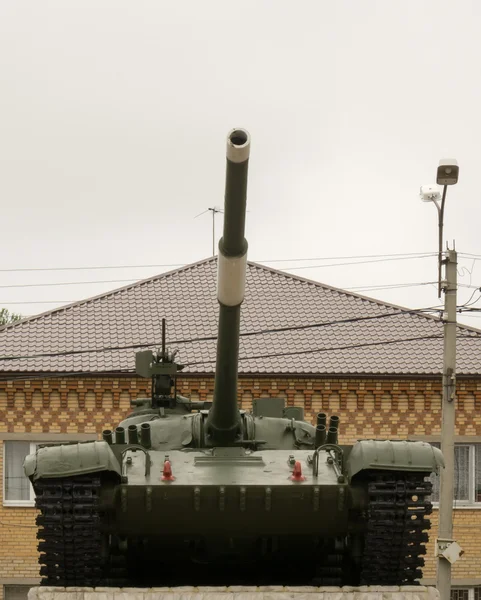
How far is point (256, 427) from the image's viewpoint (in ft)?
51.0

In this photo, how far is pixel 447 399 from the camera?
20.1m

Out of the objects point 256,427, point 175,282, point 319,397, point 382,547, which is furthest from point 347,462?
point 175,282

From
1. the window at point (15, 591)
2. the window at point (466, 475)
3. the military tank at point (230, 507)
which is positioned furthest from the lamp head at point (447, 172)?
the window at point (15, 591)

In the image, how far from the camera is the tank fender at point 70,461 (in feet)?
42.6

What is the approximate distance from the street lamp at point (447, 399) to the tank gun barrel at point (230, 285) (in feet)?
18.0

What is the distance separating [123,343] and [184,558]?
1406cm

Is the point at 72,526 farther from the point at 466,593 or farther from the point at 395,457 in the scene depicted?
the point at 466,593

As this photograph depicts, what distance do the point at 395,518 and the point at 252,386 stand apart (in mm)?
14625

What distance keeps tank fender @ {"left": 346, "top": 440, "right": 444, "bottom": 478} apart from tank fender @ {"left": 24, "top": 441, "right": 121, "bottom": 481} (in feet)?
8.05

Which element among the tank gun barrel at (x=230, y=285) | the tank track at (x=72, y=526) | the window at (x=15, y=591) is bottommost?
the window at (x=15, y=591)

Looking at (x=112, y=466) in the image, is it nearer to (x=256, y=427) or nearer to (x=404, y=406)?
(x=256, y=427)

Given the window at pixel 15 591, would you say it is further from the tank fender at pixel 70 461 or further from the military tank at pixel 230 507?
the tank fender at pixel 70 461

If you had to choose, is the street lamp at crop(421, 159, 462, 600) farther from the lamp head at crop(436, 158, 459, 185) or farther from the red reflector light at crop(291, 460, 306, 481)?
the red reflector light at crop(291, 460, 306, 481)

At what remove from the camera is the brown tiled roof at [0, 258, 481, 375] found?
27828 millimetres
